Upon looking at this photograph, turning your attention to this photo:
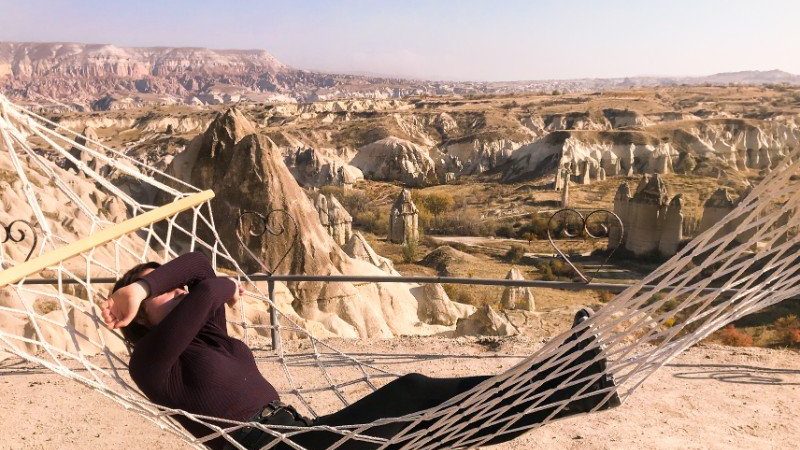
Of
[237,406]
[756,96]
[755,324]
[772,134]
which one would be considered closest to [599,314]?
[237,406]

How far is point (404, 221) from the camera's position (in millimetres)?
19469

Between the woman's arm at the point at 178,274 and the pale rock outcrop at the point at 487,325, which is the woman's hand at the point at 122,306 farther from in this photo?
the pale rock outcrop at the point at 487,325

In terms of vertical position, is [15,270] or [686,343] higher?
[15,270]

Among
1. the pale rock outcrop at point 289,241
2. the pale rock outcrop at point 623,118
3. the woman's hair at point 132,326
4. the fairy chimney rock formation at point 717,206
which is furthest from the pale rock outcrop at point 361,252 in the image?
the pale rock outcrop at point 623,118

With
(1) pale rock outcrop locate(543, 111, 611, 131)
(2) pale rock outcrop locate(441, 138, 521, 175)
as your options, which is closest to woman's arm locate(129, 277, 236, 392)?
(2) pale rock outcrop locate(441, 138, 521, 175)

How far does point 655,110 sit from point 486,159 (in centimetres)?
2256

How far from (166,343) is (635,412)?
2446 mm

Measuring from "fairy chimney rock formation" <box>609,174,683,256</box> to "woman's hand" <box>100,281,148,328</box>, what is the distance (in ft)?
55.8

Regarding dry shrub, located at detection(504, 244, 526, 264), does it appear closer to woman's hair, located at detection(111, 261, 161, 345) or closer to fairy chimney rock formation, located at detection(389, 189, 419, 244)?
fairy chimney rock formation, located at detection(389, 189, 419, 244)

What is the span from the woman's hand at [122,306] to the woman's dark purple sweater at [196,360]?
6cm

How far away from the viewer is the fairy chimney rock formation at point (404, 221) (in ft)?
63.8

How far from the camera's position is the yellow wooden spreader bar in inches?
71.7

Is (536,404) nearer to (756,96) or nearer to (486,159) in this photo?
(486,159)

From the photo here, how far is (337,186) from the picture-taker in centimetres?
2919
